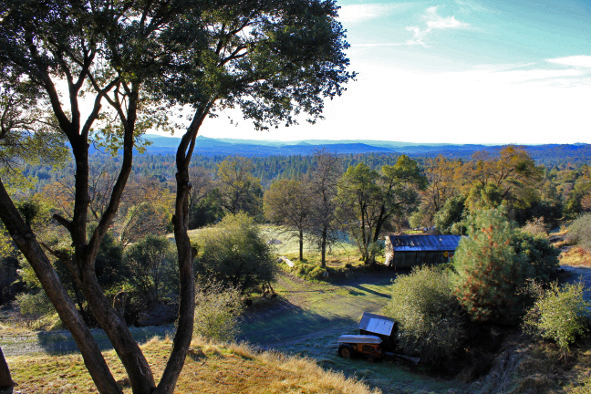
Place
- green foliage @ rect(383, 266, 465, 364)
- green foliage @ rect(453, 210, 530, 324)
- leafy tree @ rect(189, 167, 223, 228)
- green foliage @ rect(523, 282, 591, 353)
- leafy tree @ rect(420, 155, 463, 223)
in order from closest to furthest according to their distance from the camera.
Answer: green foliage @ rect(523, 282, 591, 353), green foliage @ rect(383, 266, 465, 364), green foliage @ rect(453, 210, 530, 324), leafy tree @ rect(420, 155, 463, 223), leafy tree @ rect(189, 167, 223, 228)

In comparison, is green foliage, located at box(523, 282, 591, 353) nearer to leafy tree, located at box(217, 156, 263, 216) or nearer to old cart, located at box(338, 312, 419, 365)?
old cart, located at box(338, 312, 419, 365)

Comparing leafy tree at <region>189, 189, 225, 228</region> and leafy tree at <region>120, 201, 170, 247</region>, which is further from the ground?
leafy tree at <region>120, 201, 170, 247</region>

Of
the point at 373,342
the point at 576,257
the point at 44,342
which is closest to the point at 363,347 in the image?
the point at 373,342

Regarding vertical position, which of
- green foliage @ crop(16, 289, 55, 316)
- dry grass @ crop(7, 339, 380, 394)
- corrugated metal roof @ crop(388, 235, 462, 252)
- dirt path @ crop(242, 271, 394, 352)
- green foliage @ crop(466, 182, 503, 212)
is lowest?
dirt path @ crop(242, 271, 394, 352)

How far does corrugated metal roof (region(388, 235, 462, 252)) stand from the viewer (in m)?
28.4

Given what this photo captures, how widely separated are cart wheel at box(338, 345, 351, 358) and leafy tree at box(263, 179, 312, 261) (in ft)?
47.4

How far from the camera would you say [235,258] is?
2164 centimetres

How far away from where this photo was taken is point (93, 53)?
19.5ft

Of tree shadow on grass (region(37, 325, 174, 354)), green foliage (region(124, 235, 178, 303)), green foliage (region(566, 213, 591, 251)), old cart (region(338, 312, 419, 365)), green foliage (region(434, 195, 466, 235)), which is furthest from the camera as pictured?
green foliage (region(434, 195, 466, 235))

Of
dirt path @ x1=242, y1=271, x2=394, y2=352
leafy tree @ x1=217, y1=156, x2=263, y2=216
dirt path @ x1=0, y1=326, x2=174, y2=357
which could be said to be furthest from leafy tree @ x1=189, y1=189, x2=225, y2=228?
dirt path @ x1=0, y1=326, x2=174, y2=357

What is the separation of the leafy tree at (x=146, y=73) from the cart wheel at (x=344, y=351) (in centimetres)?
996

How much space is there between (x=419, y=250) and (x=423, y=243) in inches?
39.7

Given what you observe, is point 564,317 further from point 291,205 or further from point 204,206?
point 204,206

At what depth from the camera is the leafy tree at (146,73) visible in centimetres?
532
